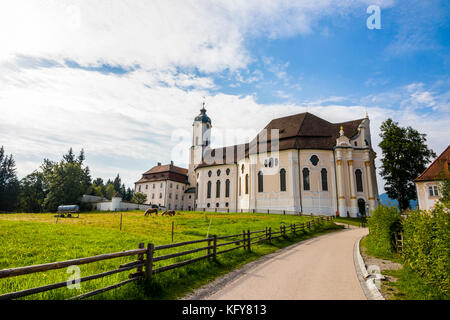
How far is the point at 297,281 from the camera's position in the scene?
7.75 metres

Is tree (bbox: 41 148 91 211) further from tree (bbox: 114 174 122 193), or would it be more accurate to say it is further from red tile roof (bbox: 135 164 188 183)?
tree (bbox: 114 174 122 193)

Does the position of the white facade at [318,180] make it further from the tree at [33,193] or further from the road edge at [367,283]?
the tree at [33,193]

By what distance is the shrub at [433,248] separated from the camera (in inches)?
234

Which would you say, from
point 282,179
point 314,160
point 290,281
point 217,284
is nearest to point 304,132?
point 314,160

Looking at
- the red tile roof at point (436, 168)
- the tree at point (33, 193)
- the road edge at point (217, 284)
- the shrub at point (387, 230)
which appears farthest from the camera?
the tree at point (33, 193)

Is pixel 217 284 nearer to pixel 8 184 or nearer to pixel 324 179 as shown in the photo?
pixel 324 179

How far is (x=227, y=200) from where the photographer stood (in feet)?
169

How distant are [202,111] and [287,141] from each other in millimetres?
29740

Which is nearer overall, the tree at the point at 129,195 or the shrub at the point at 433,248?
the shrub at the point at 433,248

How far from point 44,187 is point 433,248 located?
76.8 metres

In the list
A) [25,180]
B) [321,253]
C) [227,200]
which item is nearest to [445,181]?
[321,253]

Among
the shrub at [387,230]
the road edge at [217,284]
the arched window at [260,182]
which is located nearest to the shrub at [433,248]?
the shrub at [387,230]

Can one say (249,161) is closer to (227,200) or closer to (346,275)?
(227,200)

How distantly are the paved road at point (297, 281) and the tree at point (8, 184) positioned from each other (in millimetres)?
74342
